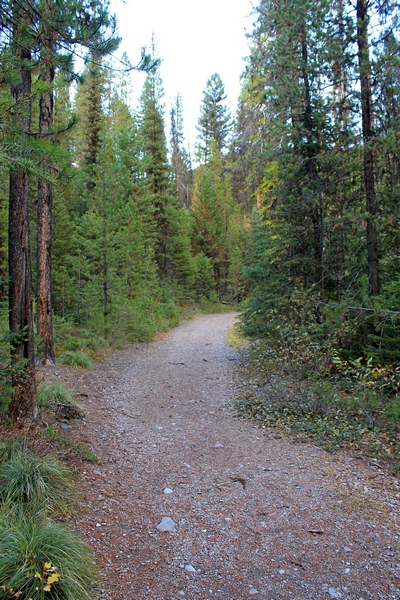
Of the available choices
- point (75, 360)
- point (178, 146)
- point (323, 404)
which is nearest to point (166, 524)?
point (323, 404)

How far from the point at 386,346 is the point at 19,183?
22.6ft

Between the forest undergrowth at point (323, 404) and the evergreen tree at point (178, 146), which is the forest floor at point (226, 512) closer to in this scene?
the forest undergrowth at point (323, 404)

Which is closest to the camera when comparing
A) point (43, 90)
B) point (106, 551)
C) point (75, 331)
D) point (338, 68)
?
point (106, 551)

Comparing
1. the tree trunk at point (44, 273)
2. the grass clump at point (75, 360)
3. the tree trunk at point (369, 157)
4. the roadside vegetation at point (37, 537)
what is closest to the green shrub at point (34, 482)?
the roadside vegetation at point (37, 537)

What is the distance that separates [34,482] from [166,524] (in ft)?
4.27

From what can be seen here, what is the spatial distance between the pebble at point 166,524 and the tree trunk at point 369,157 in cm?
649

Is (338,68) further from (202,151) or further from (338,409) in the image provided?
(202,151)

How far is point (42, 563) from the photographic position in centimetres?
266

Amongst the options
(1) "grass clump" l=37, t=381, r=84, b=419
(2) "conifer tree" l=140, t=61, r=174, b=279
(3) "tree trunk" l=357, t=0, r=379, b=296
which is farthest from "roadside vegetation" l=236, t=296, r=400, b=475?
(2) "conifer tree" l=140, t=61, r=174, b=279

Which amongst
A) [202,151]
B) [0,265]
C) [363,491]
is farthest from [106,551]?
[202,151]

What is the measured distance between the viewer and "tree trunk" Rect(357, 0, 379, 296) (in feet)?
26.2

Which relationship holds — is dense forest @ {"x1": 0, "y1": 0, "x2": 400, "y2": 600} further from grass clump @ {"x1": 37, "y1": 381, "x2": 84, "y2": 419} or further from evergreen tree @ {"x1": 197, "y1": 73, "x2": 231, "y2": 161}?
evergreen tree @ {"x1": 197, "y1": 73, "x2": 231, "y2": 161}

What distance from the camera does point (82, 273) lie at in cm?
1305

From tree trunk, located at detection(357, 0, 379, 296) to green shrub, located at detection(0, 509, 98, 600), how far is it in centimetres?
749
